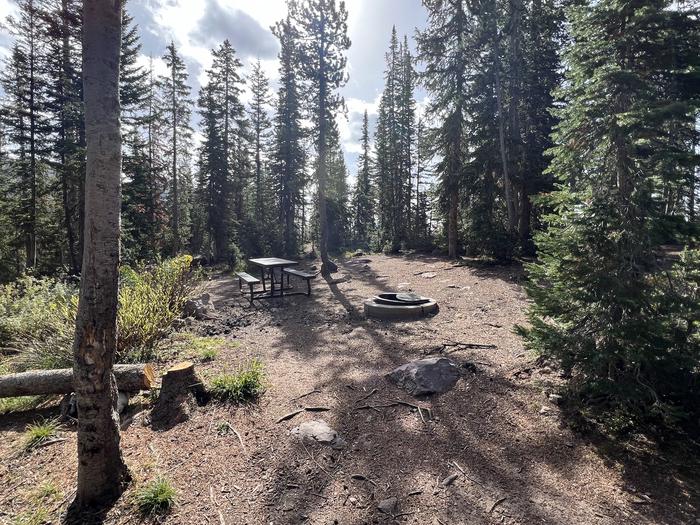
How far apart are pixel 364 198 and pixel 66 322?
1330 inches

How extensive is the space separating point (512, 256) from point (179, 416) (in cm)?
1266

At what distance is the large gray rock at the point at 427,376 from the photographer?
4.21 metres

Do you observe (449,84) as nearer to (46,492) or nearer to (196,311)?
(196,311)

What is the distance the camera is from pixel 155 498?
2592mm

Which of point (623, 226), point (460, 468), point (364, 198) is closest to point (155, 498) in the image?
point (460, 468)

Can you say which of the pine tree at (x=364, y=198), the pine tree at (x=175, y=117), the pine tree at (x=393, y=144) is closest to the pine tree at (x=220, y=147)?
the pine tree at (x=175, y=117)

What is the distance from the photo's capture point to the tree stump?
375 centimetres

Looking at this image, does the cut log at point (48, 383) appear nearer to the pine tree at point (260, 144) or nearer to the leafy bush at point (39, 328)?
the leafy bush at point (39, 328)

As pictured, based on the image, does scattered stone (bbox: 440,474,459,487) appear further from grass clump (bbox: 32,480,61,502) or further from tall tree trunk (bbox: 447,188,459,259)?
tall tree trunk (bbox: 447,188,459,259)

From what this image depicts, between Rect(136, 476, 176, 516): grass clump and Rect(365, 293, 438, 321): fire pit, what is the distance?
5.59 m

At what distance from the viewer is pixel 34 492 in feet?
9.14

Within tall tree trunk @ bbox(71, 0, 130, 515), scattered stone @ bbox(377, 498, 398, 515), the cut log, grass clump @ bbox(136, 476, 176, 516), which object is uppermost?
tall tree trunk @ bbox(71, 0, 130, 515)

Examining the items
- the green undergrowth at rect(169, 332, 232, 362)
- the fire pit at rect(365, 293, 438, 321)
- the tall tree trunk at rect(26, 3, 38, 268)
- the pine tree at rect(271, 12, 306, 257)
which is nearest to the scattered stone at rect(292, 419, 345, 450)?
the green undergrowth at rect(169, 332, 232, 362)

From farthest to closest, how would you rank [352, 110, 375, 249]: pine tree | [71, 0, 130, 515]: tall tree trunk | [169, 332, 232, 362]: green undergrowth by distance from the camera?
[352, 110, 375, 249]: pine tree
[169, 332, 232, 362]: green undergrowth
[71, 0, 130, 515]: tall tree trunk
